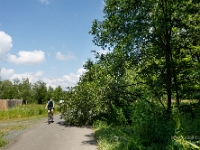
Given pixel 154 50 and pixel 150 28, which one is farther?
pixel 154 50

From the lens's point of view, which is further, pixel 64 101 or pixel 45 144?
pixel 64 101

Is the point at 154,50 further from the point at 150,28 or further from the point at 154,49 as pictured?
the point at 150,28

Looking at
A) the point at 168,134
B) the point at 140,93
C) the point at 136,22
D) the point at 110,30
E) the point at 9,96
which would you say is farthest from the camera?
the point at 9,96

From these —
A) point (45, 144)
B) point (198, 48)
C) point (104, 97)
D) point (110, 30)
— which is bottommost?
point (45, 144)

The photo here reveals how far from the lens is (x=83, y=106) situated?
16.8 metres

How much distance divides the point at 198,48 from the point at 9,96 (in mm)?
62613

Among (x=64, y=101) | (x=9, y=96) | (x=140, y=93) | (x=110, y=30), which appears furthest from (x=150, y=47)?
(x=9, y=96)

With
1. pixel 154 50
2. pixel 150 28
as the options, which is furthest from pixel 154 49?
pixel 150 28

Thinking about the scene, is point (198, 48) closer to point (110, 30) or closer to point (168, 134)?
point (110, 30)

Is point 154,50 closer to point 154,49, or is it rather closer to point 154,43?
point 154,49

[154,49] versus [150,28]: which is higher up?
[150,28]

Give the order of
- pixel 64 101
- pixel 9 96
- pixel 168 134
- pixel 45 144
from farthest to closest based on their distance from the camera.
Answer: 1. pixel 9 96
2. pixel 64 101
3. pixel 45 144
4. pixel 168 134

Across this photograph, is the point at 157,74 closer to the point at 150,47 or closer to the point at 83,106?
the point at 150,47

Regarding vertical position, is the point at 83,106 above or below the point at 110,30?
below
